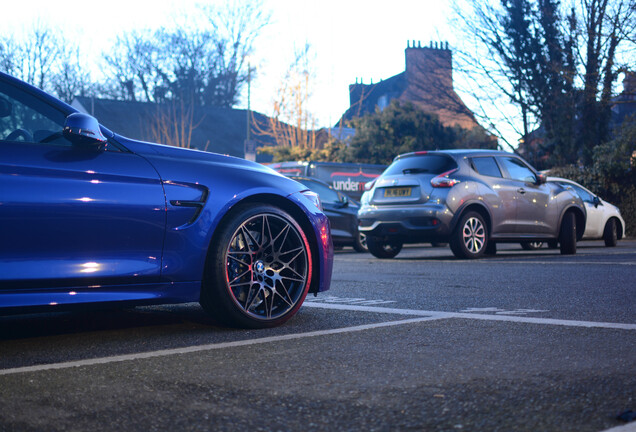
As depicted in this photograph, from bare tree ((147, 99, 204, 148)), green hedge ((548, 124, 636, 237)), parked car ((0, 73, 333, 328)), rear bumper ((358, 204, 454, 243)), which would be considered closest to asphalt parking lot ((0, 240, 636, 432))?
parked car ((0, 73, 333, 328))

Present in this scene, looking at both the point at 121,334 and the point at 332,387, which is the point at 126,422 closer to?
the point at 332,387

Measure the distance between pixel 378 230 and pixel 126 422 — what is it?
9.73 m

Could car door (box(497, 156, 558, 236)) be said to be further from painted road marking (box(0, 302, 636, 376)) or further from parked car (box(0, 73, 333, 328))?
parked car (box(0, 73, 333, 328))

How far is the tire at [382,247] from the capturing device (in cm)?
1288

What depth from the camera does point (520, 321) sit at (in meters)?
4.81

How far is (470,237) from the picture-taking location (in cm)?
1188

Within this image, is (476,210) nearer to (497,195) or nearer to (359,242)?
(497,195)

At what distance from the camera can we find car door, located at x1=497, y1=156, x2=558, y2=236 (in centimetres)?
1246

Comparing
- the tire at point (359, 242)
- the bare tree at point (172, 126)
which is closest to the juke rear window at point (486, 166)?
the tire at point (359, 242)

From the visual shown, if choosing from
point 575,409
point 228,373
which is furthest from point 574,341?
point 228,373

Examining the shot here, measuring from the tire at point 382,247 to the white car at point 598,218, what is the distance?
14.2 ft

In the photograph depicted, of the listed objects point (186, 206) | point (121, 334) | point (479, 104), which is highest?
point (479, 104)

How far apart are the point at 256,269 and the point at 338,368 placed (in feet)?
4.76

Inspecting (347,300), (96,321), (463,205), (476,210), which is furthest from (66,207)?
(476,210)
